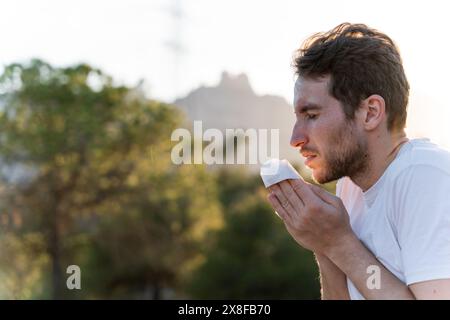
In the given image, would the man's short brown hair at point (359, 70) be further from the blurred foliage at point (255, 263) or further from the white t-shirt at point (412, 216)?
the blurred foliage at point (255, 263)

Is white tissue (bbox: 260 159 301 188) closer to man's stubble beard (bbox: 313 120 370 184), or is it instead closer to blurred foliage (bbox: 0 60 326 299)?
man's stubble beard (bbox: 313 120 370 184)

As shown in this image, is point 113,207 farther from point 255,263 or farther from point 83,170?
point 255,263

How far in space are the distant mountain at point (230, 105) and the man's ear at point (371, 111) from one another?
1040 centimetres

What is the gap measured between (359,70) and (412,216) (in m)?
0.30

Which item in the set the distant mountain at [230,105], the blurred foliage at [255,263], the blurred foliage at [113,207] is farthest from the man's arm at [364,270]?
the blurred foliage at [255,263]

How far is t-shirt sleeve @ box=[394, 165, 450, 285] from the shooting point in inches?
36.7

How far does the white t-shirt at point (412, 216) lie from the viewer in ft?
3.08

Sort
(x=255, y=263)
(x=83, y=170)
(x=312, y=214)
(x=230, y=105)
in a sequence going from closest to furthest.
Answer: (x=312, y=214) → (x=230, y=105) → (x=83, y=170) → (x=255, y=263)

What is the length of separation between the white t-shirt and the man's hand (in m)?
0.05

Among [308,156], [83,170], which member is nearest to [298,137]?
[308,156]

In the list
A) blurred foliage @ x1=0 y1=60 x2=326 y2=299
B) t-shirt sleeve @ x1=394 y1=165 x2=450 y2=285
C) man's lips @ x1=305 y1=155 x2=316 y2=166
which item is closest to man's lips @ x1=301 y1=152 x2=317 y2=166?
man's lips @ x1=305 y1=155 x2=316 y2=166

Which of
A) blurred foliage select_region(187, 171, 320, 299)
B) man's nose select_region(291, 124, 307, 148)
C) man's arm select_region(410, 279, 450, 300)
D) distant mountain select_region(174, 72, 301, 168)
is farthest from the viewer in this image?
blurred foliage select_region(187, 171, 320, 299)

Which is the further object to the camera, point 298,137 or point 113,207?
point 113,207

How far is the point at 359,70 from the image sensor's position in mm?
1126
